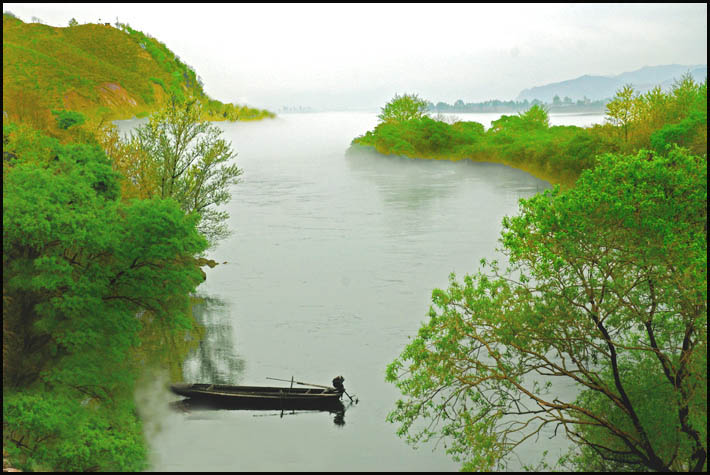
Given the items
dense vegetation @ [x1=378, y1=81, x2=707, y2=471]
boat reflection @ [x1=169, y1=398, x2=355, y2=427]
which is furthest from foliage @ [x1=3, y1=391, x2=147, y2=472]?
dense vegetation @ [x1=378, y1=81, x2=707, y2=471]

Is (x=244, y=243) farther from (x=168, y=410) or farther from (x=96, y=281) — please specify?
(x=96, y=281)

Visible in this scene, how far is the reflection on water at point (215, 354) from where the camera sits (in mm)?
37531

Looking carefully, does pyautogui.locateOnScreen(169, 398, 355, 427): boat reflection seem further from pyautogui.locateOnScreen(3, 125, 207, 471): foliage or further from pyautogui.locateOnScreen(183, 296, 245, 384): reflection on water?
pyautogui.locateOnScreen(3, 125, 207, 471): foliage

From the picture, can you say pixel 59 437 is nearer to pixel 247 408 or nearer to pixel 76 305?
pixel 76 305

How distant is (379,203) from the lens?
349 feet

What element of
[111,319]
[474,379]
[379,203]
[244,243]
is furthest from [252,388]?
[379,203]

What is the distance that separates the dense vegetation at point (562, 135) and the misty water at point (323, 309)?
10.8m

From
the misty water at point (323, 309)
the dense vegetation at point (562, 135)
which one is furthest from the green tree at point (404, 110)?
the misty water at point (323, 309)

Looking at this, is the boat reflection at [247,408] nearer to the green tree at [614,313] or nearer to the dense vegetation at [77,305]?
the dense vegetation at [77,305]

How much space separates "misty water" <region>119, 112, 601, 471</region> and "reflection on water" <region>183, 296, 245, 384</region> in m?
0.12

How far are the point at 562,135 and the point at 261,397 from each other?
359 feet

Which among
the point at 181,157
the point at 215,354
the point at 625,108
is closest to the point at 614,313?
the point at 215,354

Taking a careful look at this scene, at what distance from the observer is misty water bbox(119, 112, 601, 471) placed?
2998 cm

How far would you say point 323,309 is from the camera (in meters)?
51.4
